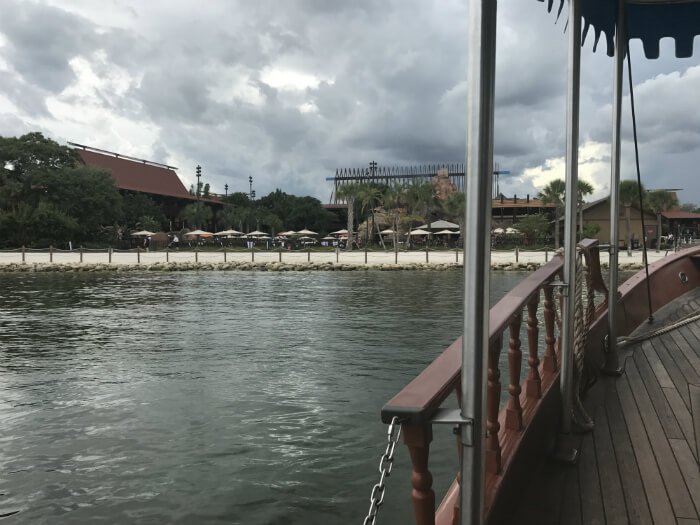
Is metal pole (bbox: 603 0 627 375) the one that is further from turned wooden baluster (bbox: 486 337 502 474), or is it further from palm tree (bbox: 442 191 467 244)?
palm tree (bbox: 442 191 467 244)

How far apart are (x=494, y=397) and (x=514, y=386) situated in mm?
364

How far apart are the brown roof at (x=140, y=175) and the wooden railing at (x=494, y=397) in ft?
233

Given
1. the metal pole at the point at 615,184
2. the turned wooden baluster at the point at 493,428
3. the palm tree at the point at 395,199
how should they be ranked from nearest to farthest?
the turned wooden baluster at the point at 493,428, the metal pole at the point at 615,184, the palm tree at the point at 395,199

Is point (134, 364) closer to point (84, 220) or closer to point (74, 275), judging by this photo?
point (74, 275)

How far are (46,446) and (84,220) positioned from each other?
49504mm

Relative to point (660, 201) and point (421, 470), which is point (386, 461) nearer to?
point (421, 470)

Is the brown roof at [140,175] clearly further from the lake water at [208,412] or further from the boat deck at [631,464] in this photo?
the boat deck at [631,464]

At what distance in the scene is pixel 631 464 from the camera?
3.02m

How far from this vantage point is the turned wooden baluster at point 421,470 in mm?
1603

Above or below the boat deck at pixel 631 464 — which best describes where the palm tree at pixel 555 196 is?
above

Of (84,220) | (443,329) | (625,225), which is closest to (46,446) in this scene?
(443,329)

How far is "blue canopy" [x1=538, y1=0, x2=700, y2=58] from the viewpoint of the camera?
438cm

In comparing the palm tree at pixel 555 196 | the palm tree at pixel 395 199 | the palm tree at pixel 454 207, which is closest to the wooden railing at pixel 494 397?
the palm tree at pixel 555 196

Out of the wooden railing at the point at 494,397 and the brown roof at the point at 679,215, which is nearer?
the wooden railing at the point at 494,397
